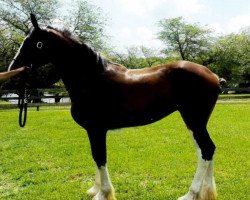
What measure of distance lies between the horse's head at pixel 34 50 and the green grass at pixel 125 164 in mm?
1396

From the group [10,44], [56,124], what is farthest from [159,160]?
[10,44]

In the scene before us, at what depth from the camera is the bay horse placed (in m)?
4.16

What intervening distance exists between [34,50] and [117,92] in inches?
44.7

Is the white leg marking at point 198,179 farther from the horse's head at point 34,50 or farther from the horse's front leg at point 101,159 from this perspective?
the horse's head at point 34,50

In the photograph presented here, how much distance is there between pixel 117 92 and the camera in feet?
13.9

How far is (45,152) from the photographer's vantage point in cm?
777

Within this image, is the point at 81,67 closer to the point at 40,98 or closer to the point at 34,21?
the point at 34,21

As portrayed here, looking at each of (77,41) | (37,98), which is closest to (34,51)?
(77,41)

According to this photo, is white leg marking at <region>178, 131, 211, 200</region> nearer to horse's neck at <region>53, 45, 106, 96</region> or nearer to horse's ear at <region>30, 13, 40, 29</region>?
horse's neck at <region>53, 45, 106, 96</region>

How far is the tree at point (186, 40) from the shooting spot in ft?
157

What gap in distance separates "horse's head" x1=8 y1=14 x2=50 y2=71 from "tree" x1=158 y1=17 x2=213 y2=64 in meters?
44.7

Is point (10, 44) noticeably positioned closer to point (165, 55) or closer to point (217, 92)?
point (165, 55)

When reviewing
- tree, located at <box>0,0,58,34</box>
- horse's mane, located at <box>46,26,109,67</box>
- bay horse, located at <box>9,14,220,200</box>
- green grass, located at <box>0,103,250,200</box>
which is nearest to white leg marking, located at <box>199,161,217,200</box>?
bay horse, located at <box>9,14,220,200</box>

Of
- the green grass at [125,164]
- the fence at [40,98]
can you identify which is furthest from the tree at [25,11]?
the green grass at [125,164]
